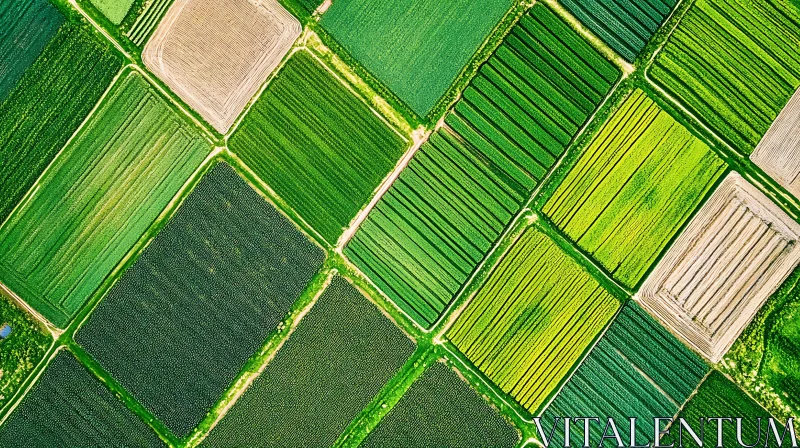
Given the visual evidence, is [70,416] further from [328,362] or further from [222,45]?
[222,45]

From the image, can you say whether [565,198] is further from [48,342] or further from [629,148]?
[48,342]

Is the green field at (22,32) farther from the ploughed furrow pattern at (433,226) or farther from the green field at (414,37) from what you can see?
the ploughed furrow pattern at (433,226)

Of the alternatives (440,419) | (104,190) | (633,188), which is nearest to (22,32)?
(104,190)

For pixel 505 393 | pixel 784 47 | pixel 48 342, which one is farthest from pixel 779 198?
pixel 48 342

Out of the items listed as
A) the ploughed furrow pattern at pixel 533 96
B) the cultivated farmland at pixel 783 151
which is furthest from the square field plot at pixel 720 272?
the ploughed furrow pattern at pixel 533 96

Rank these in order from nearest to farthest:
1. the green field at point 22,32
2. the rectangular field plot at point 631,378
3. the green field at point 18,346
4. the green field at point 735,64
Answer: the green field at point 735,64 → the rectangular field plot at point 631,378 → the green field at point 22,32 → the green field at point 18,346

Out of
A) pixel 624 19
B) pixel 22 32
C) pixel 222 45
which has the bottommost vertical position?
pixel 22 32

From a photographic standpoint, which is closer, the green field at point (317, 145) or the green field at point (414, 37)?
the green field at point (414, 37)
